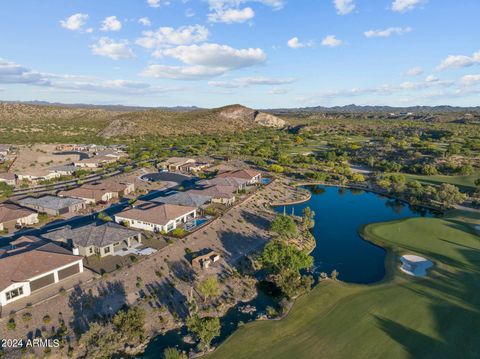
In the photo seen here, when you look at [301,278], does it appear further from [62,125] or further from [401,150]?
[62,125]

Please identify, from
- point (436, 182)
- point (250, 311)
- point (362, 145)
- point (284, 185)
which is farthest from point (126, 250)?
point (362, 145)

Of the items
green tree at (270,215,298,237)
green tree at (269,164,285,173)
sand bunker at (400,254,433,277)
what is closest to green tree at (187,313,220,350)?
green tree at (270,215,298,237)

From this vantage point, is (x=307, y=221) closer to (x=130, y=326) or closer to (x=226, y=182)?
(x=226, y=182)

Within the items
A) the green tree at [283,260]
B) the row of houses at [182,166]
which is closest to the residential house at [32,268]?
the green tree at [283,260]

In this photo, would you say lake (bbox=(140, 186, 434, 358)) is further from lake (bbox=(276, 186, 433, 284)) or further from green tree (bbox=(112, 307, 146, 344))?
green tree (bbox=(112, 307, 146, 344))

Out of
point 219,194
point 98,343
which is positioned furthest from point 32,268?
point 219,194
